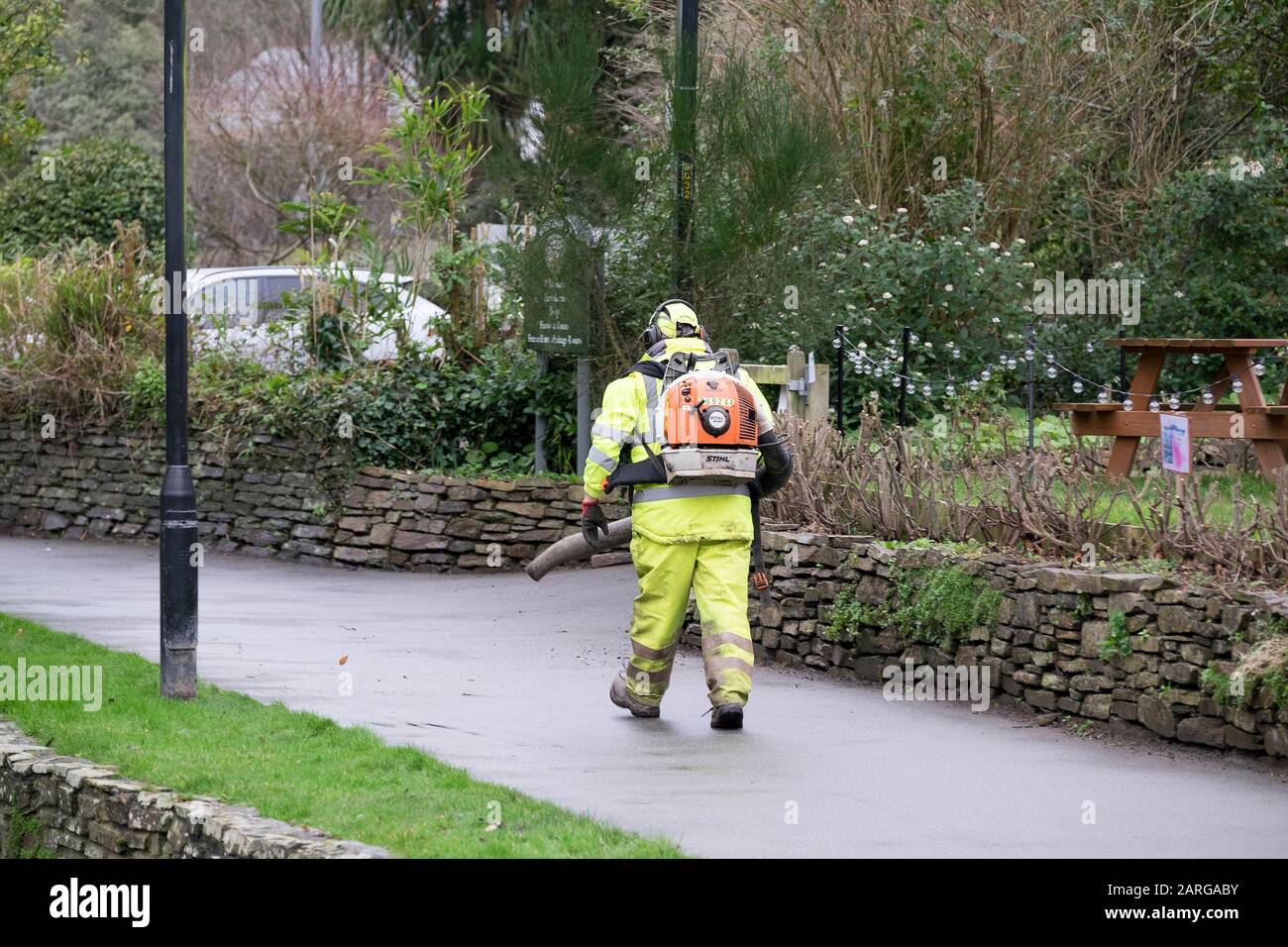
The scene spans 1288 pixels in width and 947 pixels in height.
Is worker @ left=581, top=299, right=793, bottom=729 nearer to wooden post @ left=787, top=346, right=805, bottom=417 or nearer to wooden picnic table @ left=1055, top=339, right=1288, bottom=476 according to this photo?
wooden picnic table @ left=1055, top=339, right=1288, bottom=476

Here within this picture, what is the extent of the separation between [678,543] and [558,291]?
6.94 meters

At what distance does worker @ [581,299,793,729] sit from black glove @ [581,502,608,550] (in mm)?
13

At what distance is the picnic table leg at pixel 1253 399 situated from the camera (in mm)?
11906

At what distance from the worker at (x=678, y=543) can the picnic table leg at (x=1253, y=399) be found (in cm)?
399

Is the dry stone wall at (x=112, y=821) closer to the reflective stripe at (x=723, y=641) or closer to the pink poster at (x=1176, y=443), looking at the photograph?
the reflective stripe at (x=723, y=641)

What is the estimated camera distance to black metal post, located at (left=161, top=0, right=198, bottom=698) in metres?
9.80

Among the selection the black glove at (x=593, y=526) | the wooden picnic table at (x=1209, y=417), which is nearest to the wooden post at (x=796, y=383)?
the wooden picnic table at (x=1209, y=417)

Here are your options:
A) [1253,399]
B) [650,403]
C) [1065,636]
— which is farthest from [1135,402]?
[650,403]

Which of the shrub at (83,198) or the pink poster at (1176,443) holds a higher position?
the shrub at (83,198)

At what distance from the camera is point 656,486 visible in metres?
9.34

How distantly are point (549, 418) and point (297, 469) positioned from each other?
8.16ft
